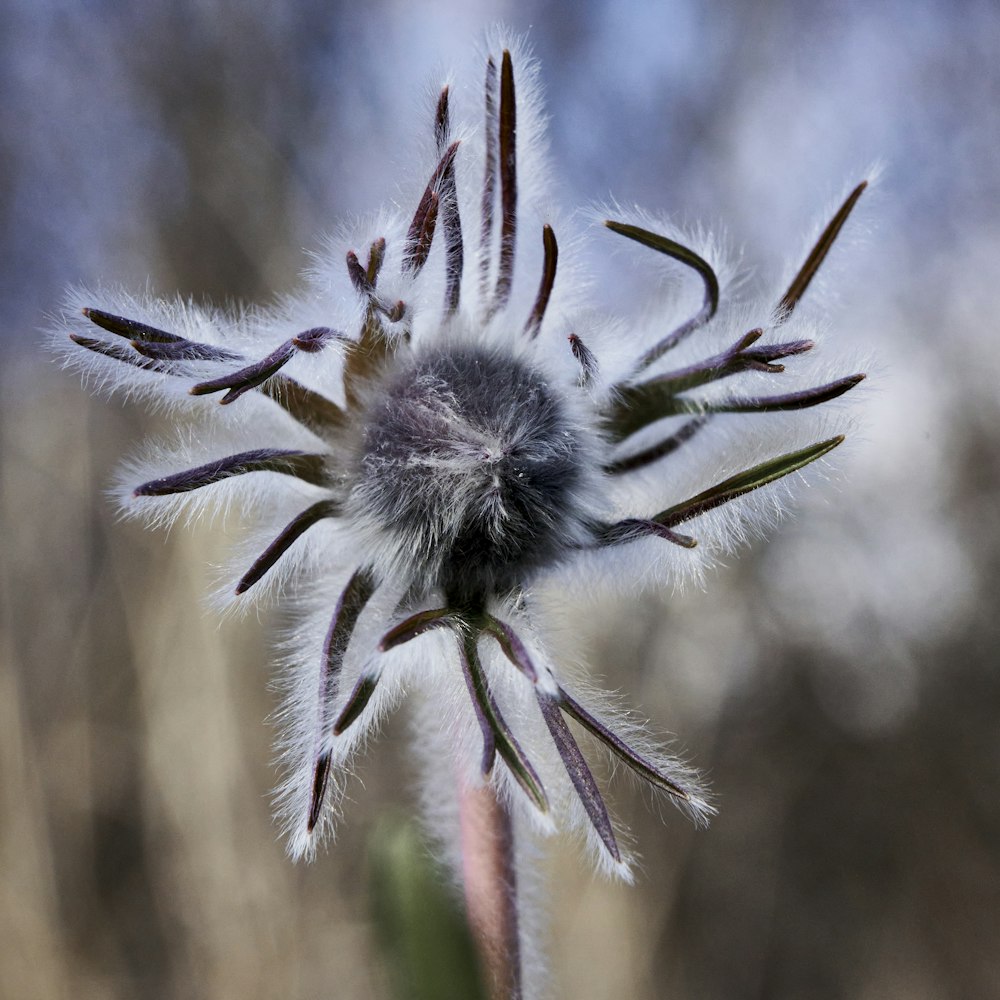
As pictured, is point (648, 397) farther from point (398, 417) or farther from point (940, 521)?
point (940, 521)

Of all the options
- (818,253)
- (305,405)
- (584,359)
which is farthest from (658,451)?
(305,405)

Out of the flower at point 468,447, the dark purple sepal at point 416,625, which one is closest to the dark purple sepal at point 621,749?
the flower at point 468,447

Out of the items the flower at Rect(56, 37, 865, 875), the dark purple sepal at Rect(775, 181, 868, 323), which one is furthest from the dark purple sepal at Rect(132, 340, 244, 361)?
the dark purple sepal at Rect(775, 181, 868, 323)

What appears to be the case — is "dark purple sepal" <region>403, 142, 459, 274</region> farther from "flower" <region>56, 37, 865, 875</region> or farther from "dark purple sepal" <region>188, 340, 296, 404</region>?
"dark purple sepal" <region>188, 340, 296, 404</region>

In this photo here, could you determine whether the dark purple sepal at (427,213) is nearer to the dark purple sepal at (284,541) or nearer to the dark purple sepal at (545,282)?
the dark purple sepal at (545,282)

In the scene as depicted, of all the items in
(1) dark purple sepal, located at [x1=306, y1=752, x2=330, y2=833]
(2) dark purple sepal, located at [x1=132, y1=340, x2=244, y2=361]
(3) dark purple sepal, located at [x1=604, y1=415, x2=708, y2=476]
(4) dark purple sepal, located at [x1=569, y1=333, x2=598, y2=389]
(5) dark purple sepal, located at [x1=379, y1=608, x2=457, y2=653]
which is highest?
(2) dark purple sepal, located at [x1=132, y1=340, x2=244, y2=361]

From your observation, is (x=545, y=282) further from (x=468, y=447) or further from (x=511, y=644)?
(x=511, y=644)

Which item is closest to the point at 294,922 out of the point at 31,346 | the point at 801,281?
the point at 31,346
